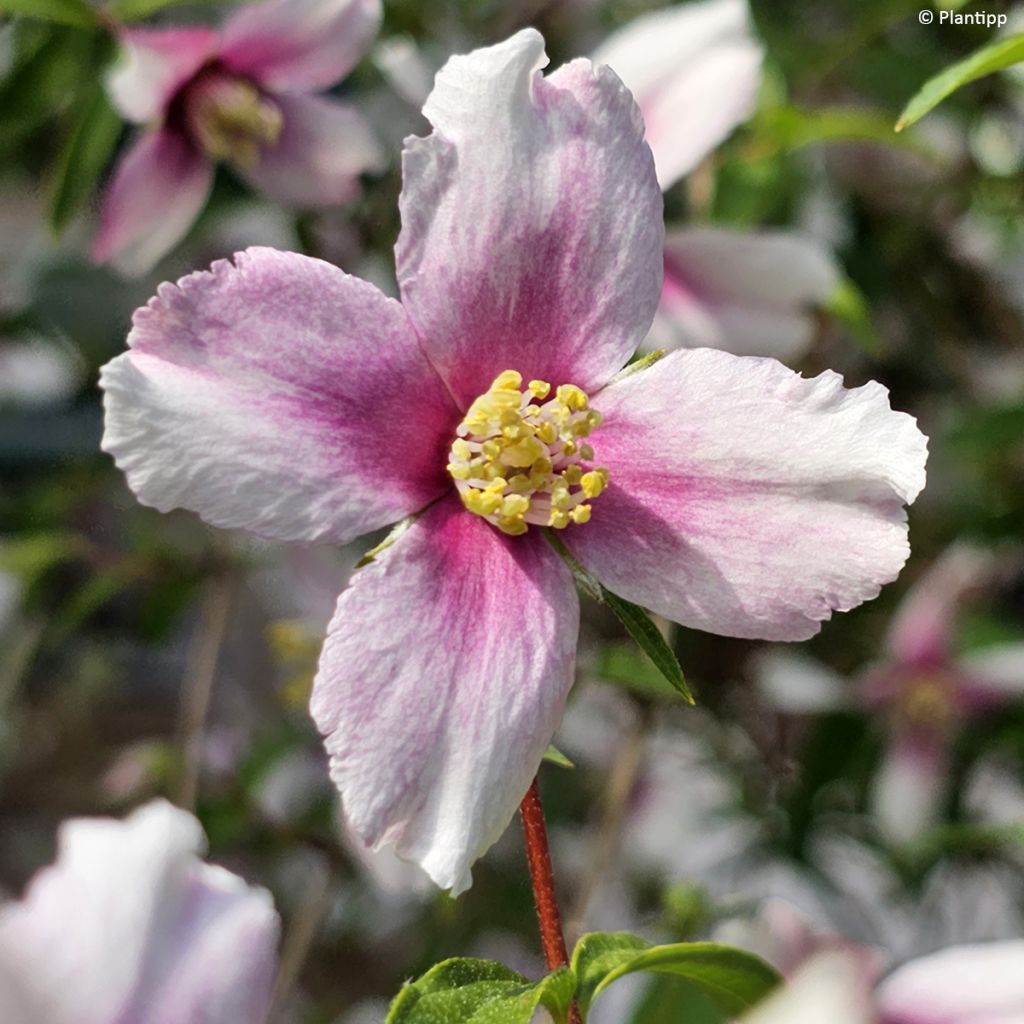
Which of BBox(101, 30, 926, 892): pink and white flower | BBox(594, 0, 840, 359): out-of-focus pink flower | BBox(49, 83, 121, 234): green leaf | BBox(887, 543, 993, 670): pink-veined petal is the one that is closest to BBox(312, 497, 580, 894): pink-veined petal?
BBox(101, 30, 926, 892): pink and white flower

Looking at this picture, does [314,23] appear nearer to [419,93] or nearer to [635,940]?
[419,93]

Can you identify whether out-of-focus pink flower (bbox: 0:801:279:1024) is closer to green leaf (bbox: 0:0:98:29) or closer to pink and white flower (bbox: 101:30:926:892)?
pink and white flower (bbox: 101:30:926:892)

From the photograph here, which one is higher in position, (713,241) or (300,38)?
(300,38)

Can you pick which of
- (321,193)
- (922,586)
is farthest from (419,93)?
(922,586)

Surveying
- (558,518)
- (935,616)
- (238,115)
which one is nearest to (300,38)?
(238,115)

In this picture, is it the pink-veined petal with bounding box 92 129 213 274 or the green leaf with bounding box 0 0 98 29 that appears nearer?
the green leaf with bounding box 0 0 98 29

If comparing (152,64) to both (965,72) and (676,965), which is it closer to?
(965,72)
